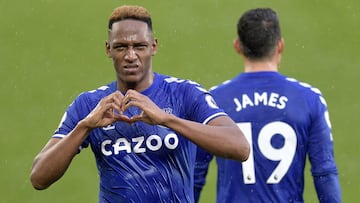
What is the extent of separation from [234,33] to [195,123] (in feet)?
13.9

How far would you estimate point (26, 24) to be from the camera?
9.09 m

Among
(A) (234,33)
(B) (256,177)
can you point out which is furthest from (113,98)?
(A) (234,33)

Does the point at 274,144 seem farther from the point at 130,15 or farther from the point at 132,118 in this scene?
the point at 130,15

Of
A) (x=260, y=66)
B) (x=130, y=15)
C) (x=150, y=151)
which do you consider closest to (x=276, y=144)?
(x=260, y=66)

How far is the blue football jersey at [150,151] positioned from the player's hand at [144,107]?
0.84 feet

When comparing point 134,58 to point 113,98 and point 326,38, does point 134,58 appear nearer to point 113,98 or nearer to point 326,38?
point 113,98

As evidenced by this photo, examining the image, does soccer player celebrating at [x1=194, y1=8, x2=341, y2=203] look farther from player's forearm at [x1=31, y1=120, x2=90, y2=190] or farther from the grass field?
the grass field

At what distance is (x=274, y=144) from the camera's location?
17.0 feet

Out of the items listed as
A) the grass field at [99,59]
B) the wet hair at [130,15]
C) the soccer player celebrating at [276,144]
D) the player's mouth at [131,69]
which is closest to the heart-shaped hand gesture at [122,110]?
the player's mouth at [131,69]

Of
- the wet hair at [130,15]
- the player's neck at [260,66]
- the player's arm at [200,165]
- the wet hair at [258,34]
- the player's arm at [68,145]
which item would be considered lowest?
the player's arm at [200,165]

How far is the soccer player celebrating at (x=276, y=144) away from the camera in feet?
17.0

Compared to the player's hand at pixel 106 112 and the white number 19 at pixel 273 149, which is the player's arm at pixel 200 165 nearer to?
the white number 19 at pixel 273 149

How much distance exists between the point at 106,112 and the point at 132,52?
368mm

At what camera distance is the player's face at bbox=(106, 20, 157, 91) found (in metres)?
4.95
